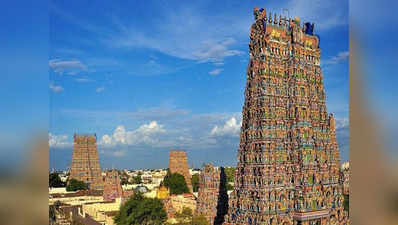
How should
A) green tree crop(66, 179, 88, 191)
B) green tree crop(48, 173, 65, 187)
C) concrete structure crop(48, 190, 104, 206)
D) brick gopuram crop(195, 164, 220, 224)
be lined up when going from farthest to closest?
green tree crop(66, 179, 88, 191) < green tree crop(48, 173, 65, 187) < concrete structure crop(48, 190, 104, 206) < brick gopuram crop(195, 164, 220, 224)

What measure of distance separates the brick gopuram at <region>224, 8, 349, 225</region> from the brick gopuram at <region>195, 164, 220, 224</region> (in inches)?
141

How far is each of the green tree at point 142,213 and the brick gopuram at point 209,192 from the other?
4.65 feet

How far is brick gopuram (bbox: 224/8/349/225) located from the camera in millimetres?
10727

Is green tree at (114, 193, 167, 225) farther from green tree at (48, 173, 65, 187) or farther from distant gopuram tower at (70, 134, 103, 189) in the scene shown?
distant gopuram tower at (70, 134, 103, 189)

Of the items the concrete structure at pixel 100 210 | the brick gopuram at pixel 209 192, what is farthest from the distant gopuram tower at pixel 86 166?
the brick gopuram at pixel 209 192

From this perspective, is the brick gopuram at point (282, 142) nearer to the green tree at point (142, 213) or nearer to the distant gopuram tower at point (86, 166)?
the green tree at point (142, 213)

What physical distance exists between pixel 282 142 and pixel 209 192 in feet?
16.0

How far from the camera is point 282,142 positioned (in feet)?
36.4

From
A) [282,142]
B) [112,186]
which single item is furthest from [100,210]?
[282,142]

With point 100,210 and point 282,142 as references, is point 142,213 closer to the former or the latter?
point 100,210

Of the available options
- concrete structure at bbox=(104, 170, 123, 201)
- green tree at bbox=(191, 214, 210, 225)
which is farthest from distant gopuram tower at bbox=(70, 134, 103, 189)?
green tree at bbox=(191, 214, 210, 225)

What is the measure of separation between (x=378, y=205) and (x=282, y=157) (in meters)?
5.19

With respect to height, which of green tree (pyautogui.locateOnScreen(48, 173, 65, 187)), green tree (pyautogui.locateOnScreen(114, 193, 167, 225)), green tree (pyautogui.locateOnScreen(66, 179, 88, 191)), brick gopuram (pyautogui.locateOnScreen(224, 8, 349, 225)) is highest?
brick gopuram (pyautogui.locateOnScreen(224, 8, 349, 225))

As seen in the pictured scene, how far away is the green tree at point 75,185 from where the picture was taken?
1973 cm
